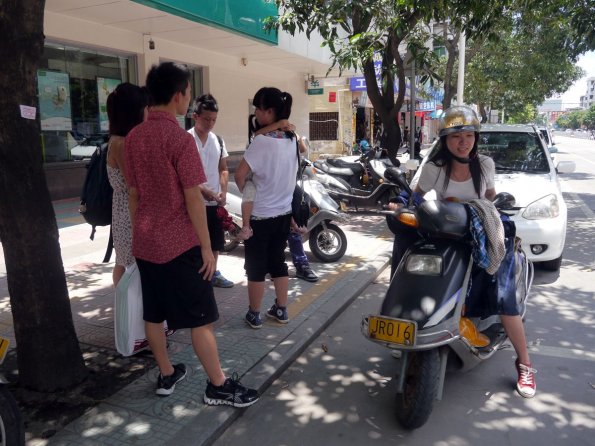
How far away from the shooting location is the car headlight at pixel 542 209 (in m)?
5.54

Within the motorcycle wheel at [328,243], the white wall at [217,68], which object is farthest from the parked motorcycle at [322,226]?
the white wall at [217,68]

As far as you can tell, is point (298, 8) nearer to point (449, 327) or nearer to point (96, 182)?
point (96, 182)

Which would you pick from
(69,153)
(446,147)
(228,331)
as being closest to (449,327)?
(446,147)

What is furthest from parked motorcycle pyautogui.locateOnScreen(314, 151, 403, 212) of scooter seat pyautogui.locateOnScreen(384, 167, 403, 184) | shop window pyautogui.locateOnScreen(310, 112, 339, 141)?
shop window pyautogui.locateOnScreen(310, 112, 339, 141)

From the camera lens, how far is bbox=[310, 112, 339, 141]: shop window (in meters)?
24.1

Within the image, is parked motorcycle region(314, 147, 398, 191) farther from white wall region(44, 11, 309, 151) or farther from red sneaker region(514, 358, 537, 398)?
red sneaker region(514, 358, 537, 398)

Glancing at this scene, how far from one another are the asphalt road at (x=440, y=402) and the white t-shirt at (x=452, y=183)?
125 cm

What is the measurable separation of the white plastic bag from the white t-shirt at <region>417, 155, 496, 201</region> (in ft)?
6.38

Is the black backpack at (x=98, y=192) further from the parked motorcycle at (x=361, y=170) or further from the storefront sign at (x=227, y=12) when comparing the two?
the parked motorcycle at (x=361, y=170)

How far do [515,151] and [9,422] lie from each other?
20.7ft

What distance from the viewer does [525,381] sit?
130 inches

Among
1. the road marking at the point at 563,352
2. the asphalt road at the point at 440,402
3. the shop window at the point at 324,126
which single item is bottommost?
the asphalt road at the point at 440,402

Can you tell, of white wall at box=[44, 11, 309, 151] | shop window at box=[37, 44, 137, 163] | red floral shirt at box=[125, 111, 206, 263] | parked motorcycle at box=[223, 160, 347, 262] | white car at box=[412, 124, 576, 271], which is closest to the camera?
red floral shirt at box=[125, 111, 206, 263]

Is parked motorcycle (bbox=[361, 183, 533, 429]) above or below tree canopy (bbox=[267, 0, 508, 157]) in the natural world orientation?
below
